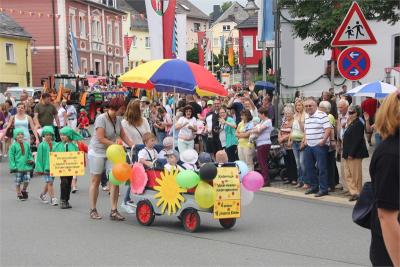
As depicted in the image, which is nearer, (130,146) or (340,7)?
(130,146)

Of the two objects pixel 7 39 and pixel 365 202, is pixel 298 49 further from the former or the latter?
pixel 365 202

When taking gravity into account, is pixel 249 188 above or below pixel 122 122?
below

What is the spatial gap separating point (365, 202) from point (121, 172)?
18.7 feet

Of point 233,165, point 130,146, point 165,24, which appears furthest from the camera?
point 165,24

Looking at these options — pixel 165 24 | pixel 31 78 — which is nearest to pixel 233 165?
pixel 165 24

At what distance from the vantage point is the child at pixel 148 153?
376 inches

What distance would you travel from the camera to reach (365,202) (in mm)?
4105

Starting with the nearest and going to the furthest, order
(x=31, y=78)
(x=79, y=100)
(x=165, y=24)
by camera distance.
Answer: (x=165, y=24), (x=79, y=100), (x=31, y=78)

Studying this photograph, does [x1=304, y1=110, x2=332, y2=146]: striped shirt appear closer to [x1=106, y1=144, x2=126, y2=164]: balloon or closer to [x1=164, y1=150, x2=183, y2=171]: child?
[x1=164, y1=150, x2=183, y2=171]: child

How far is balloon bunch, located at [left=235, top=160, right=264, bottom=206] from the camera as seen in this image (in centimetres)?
913

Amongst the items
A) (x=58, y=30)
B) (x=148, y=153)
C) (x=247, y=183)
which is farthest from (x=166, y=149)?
(x=58, y=30)

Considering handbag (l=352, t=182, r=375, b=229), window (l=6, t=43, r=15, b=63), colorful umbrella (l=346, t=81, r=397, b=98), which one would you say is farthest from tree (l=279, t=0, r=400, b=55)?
window (l=6, t=43, r=15, b=63)

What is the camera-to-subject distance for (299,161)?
1294 cm

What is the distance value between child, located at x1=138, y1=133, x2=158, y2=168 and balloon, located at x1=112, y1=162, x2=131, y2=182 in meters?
0.24
